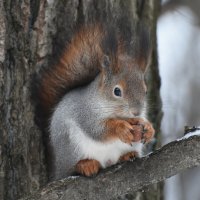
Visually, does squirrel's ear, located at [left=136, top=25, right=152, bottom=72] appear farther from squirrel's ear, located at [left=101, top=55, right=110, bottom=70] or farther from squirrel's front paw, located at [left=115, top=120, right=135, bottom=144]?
squirrel's front paw, located at [left=115, top=120, right=135, bottom=144]

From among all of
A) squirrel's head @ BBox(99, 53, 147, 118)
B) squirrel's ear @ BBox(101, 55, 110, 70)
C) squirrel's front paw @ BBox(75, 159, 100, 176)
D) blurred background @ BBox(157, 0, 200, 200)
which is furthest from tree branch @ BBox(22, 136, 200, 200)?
blurred background @ BBox(157, 0, 200, 200)

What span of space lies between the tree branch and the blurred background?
1617 millimetres

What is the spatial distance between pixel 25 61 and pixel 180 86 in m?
2.19

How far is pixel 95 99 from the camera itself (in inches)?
78.7

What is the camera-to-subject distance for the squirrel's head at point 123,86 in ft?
6.39

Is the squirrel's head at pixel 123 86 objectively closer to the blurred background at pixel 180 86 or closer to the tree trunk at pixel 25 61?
the tree trunk at pixel 25 61

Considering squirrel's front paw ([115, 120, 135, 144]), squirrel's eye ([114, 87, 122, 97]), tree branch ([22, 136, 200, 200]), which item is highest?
squirrel's eye ([114, 87, 122, 97])

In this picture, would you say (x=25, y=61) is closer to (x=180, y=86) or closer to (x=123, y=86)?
(x=123, y=86)

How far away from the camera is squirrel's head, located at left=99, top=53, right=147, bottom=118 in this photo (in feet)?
6.39

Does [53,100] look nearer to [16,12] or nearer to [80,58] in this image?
[80,58]

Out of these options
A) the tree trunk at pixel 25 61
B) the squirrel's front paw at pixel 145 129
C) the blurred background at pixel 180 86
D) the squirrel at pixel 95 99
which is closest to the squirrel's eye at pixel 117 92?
the squirrel at pixel 95 99

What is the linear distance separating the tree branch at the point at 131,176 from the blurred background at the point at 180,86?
1617 millimetres

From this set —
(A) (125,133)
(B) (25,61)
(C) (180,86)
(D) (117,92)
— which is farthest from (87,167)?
(C) (180,86)

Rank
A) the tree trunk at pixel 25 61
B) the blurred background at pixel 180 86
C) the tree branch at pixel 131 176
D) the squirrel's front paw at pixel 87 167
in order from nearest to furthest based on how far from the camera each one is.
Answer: the tree branch at pixel 131 176, the squirrel's front paw at pixel 87 167, the tree trunk at pixel 25 61, the blurred background at pixel 180 86
